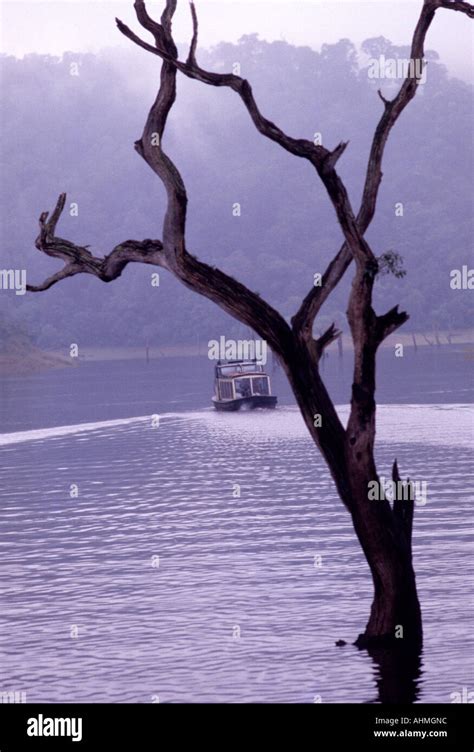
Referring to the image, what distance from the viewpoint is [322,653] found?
2639 cm

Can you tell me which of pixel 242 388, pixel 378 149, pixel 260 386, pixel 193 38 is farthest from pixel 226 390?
pixel 193 38

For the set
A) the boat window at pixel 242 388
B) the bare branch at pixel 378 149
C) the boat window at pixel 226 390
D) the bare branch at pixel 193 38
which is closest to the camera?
the bare branch at pixel 193 38

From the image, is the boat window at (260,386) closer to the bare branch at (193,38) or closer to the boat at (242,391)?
the boat at (242,391)

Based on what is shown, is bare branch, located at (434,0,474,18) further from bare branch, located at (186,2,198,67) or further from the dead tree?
bare branch, located at (186,2,198,67)

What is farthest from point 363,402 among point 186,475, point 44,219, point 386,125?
point 186,475

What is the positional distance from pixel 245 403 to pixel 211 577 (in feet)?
299

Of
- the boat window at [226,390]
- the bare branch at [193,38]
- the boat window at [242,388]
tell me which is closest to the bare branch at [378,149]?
the bare branch at [193,38]

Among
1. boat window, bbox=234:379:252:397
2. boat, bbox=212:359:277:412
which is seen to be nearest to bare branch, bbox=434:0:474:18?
boat, bbox=212:359:277:412

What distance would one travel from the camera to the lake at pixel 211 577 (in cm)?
2475

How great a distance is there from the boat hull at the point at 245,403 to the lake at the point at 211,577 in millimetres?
38668

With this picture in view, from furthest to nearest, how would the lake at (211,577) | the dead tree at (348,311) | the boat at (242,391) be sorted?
the boat at (242,391) < the lake at (211,577) < the dead tree at (348,311)

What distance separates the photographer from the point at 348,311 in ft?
74.3

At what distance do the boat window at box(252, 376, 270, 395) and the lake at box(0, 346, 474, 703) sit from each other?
136 feet
